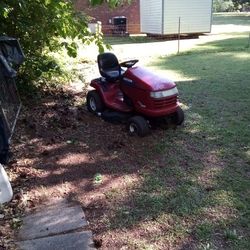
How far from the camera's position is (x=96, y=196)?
3.76 m

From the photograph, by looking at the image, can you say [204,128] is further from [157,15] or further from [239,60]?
[157,15]

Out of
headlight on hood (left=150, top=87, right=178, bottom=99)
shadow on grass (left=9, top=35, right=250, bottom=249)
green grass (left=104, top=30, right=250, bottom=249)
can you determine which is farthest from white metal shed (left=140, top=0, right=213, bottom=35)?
headlight on hood (left=150, top=87, right=178, bottom=99)

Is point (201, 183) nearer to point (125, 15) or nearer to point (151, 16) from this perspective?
point (151, 16)

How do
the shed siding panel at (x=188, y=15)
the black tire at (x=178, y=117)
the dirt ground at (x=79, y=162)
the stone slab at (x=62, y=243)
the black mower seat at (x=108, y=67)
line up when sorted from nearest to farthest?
the stone slab at (x=62, y=243)
the dirt ground at (x=79, y=162)
the black tire at (x=178, y=117)
the black mower seat at (x=108, y=67)
the shed siding panel at (x=188, y=15)

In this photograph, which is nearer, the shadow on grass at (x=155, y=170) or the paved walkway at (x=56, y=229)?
the paved walkway at (x=56, y=229)

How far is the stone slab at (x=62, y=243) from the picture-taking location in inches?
118

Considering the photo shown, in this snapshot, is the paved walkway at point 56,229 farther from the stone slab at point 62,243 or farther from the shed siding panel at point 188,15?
the shed siding panel at point 188,15

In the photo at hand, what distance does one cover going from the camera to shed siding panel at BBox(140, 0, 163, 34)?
21.5 m

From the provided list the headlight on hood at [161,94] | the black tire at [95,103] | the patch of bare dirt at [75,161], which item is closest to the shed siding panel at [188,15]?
the black tire at [95,103]

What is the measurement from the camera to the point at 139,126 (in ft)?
16.8

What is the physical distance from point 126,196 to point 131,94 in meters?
1.98

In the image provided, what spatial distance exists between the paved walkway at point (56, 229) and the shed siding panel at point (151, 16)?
1874 centimetres

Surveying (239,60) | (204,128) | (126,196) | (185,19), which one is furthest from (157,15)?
(126,196)

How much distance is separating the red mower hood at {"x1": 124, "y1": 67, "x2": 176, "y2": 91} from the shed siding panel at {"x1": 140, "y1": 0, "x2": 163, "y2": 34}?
16.5 metres
